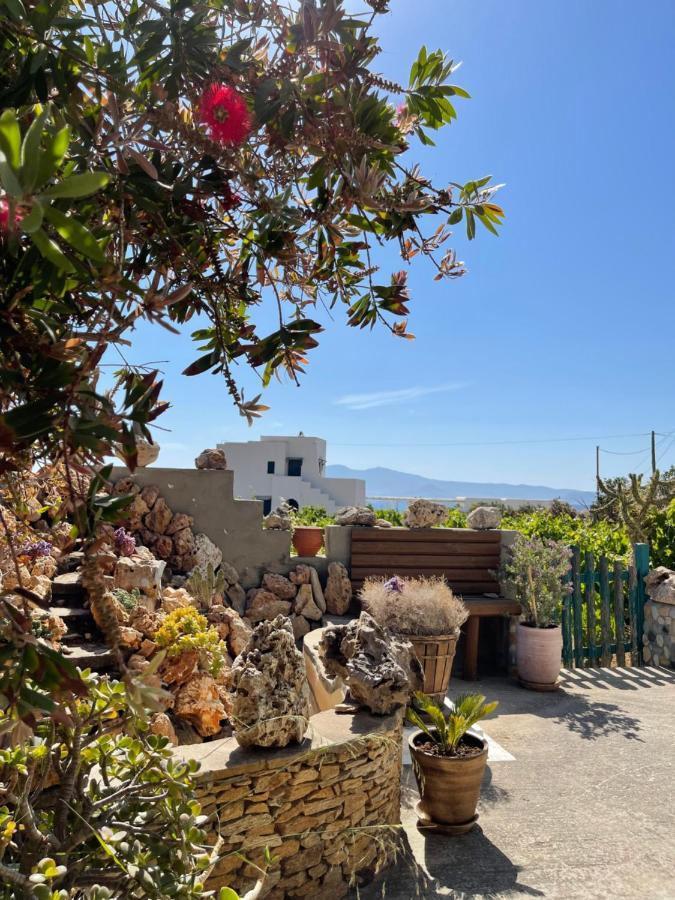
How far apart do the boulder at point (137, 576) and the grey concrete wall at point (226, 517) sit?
1.74 meters

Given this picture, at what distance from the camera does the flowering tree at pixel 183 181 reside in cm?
86

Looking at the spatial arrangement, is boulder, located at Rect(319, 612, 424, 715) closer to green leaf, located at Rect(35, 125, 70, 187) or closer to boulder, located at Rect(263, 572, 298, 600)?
boulder, located at Rect(263, 572, 298, 600)

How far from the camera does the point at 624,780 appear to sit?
14.1 ft

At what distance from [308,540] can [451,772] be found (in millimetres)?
4404

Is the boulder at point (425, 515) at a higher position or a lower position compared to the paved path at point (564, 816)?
higher

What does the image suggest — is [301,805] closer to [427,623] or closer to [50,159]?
[427,623]

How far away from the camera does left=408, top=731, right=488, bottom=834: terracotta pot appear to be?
135 inches

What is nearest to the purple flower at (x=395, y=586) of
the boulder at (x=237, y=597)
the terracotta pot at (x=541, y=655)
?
the terracotta pot at (x=541, y=655)

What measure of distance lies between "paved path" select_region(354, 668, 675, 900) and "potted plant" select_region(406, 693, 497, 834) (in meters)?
0.10

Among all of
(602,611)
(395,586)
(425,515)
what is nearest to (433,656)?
(395,586)

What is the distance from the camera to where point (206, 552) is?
21.6ft

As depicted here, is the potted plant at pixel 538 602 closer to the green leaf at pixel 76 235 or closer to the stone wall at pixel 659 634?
the stone wall at pixel 659 634

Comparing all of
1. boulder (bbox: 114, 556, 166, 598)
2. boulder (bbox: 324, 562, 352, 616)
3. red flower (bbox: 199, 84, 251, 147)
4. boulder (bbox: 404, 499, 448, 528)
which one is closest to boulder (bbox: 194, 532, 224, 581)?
boulder (bbox: 324, 562, 352, 616)

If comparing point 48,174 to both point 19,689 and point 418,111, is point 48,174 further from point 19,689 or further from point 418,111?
point 418,111
